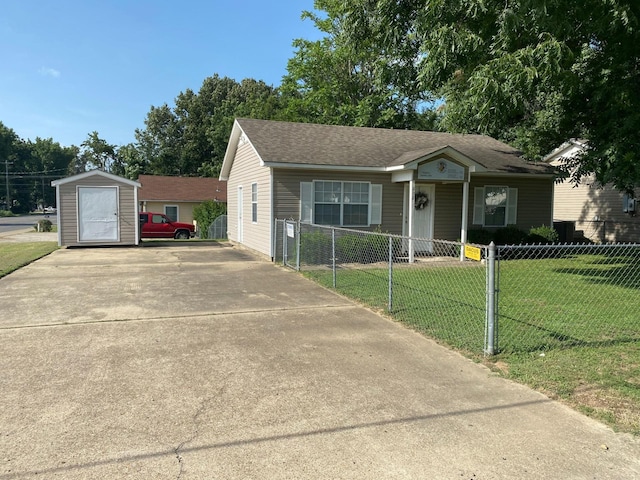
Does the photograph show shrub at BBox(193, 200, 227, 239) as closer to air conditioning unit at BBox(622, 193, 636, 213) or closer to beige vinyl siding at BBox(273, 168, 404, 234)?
beige vinyl siding at BBox(273, 168, 404, 234)

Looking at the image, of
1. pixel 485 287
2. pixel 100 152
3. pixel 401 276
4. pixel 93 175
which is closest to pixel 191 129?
pixel 100 152

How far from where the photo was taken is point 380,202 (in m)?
14.4

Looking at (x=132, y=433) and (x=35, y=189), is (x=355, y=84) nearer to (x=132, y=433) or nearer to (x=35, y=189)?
(x=132, y=433)

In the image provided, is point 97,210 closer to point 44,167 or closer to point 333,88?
point 333,88

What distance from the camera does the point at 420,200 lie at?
1495 centimetres

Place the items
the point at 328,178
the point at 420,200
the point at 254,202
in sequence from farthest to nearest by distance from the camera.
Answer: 1. the point at 254,202
2. the point at 420,200
3. the point at 328,178

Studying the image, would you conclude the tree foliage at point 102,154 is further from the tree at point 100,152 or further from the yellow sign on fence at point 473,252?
the yellow sign on fence at point 473,252

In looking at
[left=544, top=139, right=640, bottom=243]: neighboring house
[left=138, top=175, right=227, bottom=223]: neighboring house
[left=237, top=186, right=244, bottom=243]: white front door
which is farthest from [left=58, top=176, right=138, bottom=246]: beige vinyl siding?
[left=544, top=139, right=640, bottom=243]: neighboring house

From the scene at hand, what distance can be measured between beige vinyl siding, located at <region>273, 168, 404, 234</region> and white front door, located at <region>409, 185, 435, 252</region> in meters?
0.58

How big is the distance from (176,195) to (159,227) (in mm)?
7695

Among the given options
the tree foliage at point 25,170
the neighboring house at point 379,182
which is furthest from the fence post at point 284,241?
the tree foliage at point 25,170

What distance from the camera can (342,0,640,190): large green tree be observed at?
7.71m

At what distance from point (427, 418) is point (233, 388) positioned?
1718mm

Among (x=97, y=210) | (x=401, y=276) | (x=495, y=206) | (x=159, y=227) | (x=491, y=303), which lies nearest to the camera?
(x=491, y=303)
